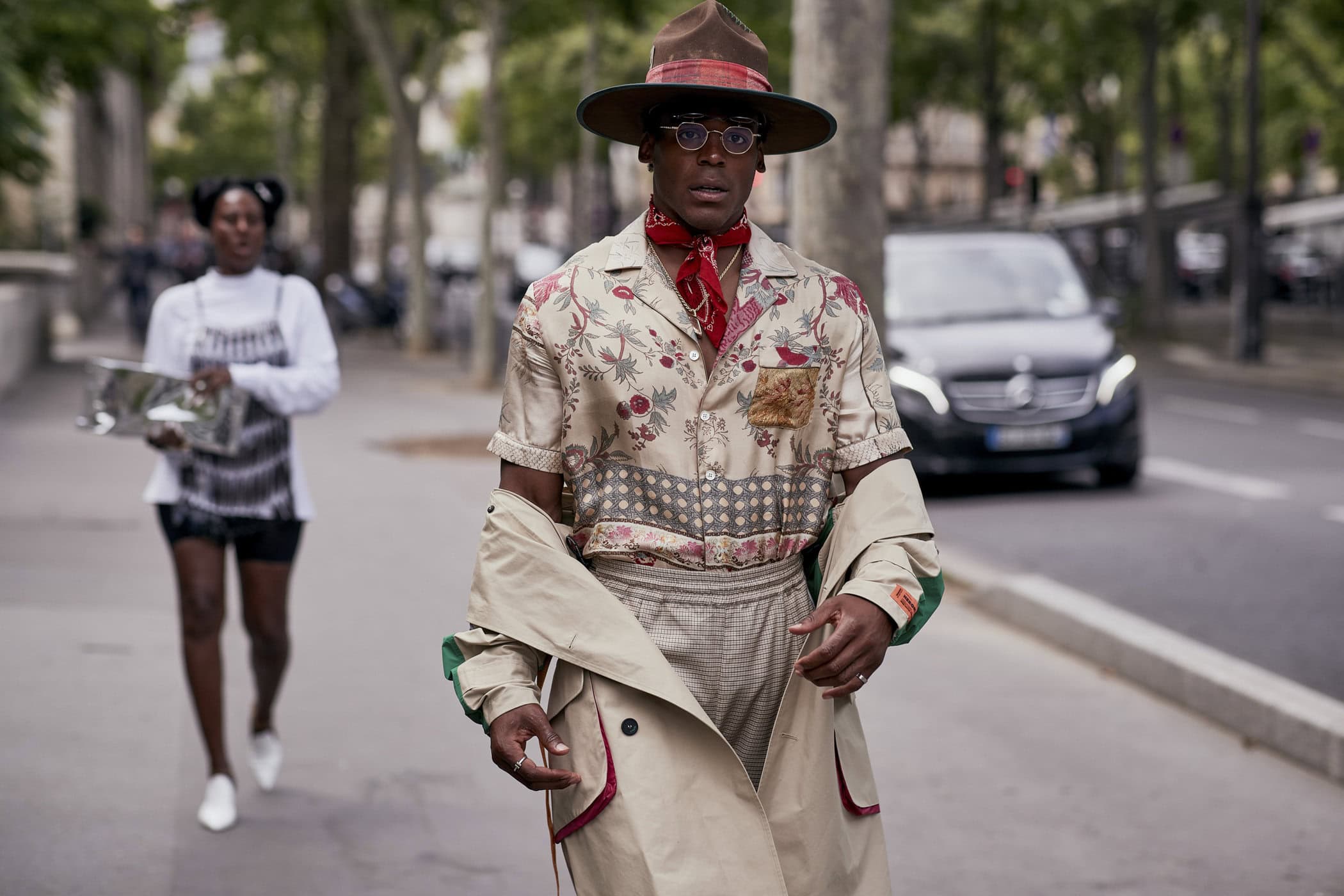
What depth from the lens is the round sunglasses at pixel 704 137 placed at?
2852mm

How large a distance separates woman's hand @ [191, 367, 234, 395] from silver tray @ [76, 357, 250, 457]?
1cm

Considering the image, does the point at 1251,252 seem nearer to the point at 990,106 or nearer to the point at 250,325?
the point at 990,106

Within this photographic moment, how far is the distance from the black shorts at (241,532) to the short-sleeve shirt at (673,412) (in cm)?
253

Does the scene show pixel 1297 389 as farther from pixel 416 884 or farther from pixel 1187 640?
pixel 416 884

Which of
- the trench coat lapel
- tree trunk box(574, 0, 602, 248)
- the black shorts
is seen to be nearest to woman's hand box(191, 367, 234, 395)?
the black shorts

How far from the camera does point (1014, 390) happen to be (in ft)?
39.7

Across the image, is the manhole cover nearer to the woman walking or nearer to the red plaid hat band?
the woman walking

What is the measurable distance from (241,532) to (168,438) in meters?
0.34

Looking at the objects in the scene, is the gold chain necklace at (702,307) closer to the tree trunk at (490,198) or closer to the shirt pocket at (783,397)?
the shirt pocket at (783,397)

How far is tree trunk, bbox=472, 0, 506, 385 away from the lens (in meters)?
21.2

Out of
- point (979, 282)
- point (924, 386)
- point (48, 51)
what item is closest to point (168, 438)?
point (924, 386)

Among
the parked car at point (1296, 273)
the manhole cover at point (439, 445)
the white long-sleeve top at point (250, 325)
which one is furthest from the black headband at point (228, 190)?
the parked car at point (1296, 273)

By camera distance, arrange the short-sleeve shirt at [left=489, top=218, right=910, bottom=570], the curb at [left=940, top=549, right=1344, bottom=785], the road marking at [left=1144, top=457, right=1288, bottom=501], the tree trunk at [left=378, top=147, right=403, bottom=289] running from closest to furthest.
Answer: the short-sleeve shirt at [left=489, top=218, right=910, bottom=570], the curb at [left=940, top=549, right=1344, bottom=785], the road marking at [left=1144, top=457, right=1288, bottom=501], the tree trunk at [left=378, top=147, right=403, bottom=289]

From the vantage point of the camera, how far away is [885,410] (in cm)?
293
